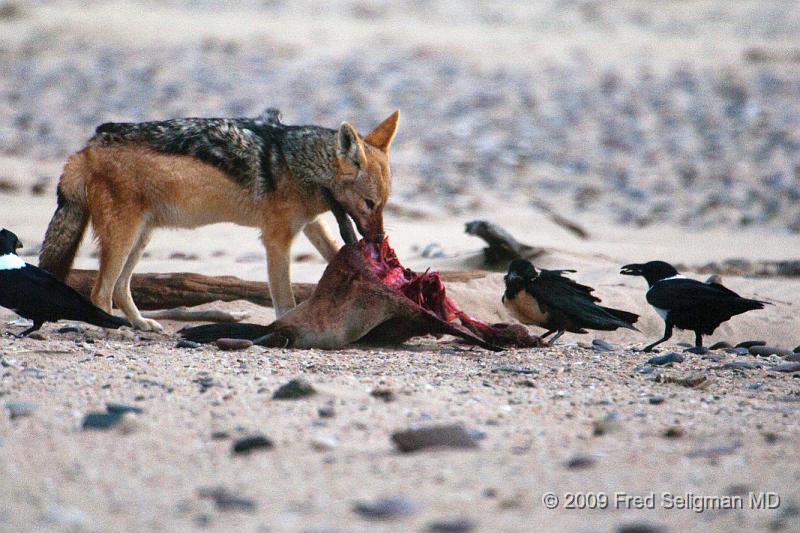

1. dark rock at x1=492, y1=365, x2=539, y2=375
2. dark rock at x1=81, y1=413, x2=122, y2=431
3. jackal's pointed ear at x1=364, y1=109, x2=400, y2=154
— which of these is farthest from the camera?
jackal's pointed ear at x1=364, y1=109, x2=400, y2=154

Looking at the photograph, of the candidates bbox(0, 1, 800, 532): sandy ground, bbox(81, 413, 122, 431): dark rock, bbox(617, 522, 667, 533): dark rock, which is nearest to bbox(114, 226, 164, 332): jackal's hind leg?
bbox(0, 1, 800, 532): sandy ground

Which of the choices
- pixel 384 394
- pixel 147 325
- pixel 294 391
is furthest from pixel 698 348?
pixel 147 325

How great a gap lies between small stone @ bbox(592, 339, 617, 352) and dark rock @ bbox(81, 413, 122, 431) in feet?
11.5

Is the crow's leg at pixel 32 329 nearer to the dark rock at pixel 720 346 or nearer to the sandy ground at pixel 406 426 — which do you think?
the sandy ground at pixel 406 426

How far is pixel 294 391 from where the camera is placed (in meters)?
4.95

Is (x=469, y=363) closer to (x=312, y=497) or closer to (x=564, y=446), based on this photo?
(x=564, y=446)

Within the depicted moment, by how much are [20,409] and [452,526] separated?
217cm

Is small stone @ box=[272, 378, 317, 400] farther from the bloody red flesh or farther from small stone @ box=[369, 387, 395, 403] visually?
the bloody red flesh

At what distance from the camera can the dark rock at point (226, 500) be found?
3.58 meters

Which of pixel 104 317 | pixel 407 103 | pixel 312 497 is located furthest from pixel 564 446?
pixel 407 103

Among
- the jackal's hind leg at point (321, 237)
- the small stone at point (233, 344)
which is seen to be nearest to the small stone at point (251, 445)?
the small stone at point (233, 344)

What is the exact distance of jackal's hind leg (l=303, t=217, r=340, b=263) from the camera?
8.01m

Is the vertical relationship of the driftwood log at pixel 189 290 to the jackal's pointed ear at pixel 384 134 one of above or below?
below

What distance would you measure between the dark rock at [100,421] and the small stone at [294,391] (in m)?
0.79
